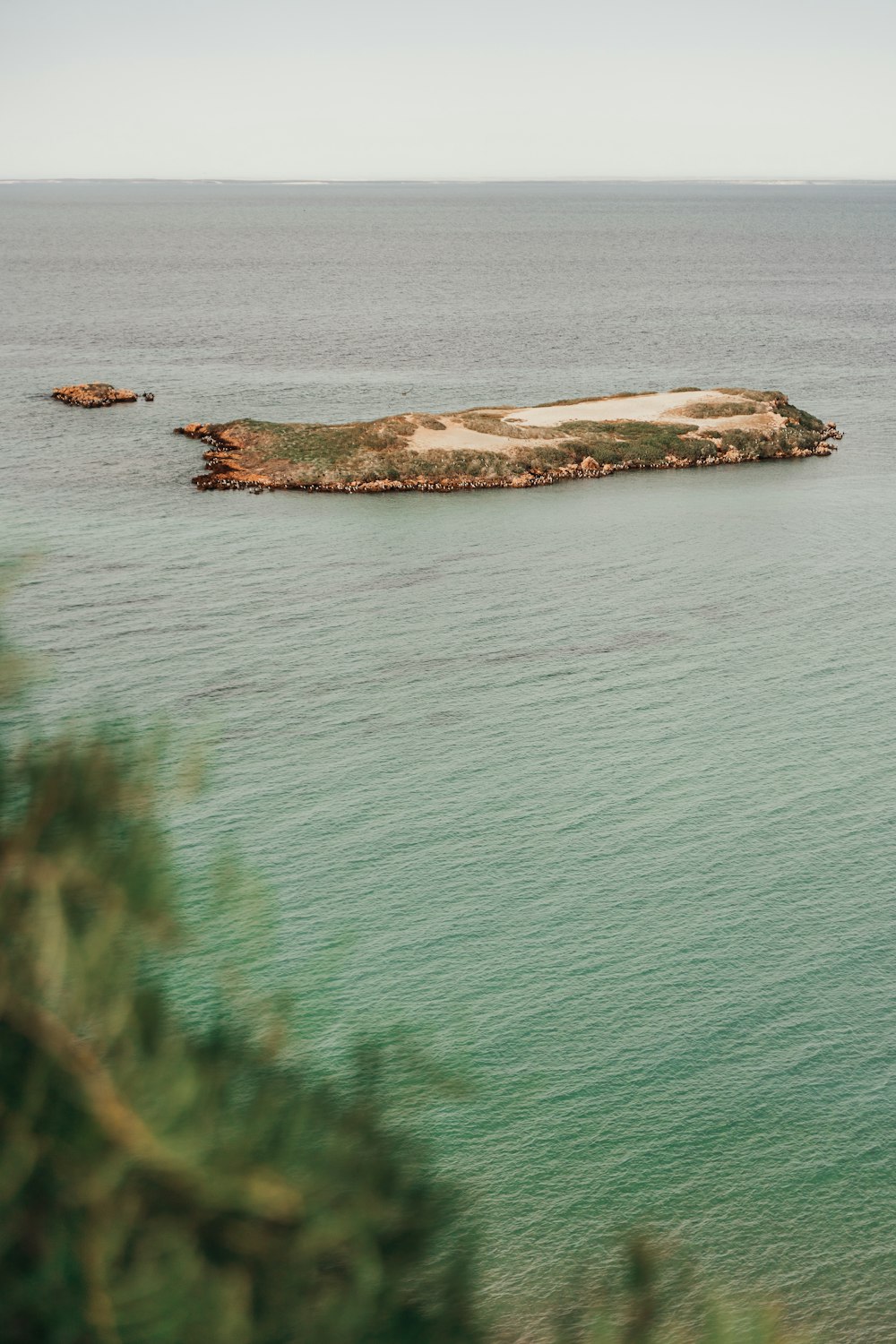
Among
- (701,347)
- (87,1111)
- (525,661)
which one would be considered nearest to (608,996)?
(525,661)

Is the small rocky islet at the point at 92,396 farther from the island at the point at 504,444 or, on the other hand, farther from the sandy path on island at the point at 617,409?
the sandy path on island at the point at 617,409

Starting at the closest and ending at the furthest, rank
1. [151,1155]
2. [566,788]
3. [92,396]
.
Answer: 1. [151,1155]
2. [566,788]
3. [92,396]

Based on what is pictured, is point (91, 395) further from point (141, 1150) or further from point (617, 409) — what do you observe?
point (141, 1150)

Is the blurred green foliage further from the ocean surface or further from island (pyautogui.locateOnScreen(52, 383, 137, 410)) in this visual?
island (pyautogui.locateOnScreen(52, 383, 137, 410))

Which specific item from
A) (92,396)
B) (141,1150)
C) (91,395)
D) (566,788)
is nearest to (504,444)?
(92,396)

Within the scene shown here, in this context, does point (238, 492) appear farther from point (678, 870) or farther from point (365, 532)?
point (678, 870)

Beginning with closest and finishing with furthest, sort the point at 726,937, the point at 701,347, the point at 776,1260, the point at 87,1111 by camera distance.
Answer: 1. the point at 87,1111
2. the point at 776,1260
3. the point at 726,937
4. the point at 701,347
